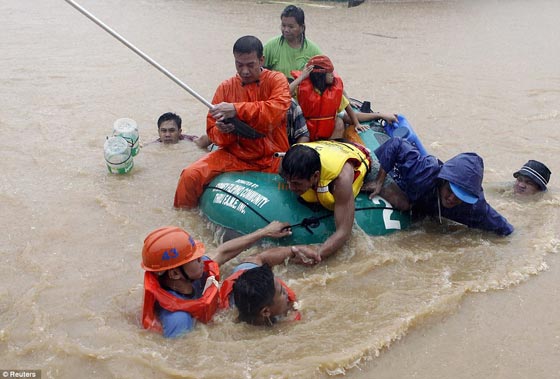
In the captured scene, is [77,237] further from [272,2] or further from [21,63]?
[272,2]

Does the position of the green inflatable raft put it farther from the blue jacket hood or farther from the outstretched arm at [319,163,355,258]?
the blue jacket hood

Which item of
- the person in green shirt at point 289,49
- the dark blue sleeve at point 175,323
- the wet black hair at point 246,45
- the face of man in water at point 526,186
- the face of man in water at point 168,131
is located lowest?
the face of man in water at point 168,131

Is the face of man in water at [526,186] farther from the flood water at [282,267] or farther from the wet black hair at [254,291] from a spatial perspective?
the wet black hair at [254,291]

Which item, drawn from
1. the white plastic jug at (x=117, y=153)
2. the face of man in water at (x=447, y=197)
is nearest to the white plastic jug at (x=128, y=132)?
the white plastic jug at (x=117, y=153)

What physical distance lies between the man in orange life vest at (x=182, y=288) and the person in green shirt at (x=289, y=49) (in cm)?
284

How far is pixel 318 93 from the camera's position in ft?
16.3

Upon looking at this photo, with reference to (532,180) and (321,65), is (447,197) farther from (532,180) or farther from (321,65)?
(321,65)

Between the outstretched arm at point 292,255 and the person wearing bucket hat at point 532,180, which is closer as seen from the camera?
the outstretched arm at point 292,255

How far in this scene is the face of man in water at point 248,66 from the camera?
4.38 meters

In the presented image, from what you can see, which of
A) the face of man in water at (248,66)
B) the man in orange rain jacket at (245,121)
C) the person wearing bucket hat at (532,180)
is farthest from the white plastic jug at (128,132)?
the person wearing bucket hat at (532,180)

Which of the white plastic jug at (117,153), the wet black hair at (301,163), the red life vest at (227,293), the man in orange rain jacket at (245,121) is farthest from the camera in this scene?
the white plastic jug at (117,153)

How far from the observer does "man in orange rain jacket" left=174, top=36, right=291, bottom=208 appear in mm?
4402

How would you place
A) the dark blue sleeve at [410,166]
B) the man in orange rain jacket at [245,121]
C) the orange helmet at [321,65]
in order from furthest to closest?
1. the orange helmet at [321,65]
2. the man in orange rain jacket at [245,121]
3. the dark blue sleeve at [410,166]

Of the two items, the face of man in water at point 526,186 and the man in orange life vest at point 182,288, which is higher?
the man in orange life vest at point 182,288
